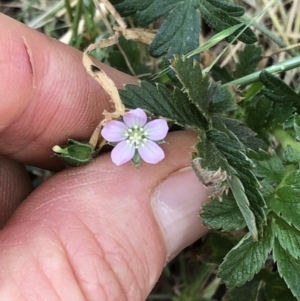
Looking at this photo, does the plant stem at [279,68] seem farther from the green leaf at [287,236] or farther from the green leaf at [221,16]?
the green leaf at [287,236]

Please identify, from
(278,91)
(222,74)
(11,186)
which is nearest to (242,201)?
(278,91)

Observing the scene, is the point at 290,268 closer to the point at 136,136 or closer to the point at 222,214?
the point at 222,214

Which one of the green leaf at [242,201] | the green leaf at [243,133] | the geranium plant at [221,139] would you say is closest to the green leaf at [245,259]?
the geranium plant at [221,139]

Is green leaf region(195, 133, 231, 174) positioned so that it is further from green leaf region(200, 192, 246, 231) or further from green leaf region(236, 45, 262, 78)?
green leaf region(236, 45, 262, 78)

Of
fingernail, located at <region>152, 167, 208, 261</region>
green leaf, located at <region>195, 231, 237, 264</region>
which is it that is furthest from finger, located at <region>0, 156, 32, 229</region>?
green leaf, located at <region>195, 231, 237, 264</region>

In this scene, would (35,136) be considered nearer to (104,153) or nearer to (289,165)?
(104,153)

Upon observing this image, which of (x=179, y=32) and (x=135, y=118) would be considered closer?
(x=135, y=118)
